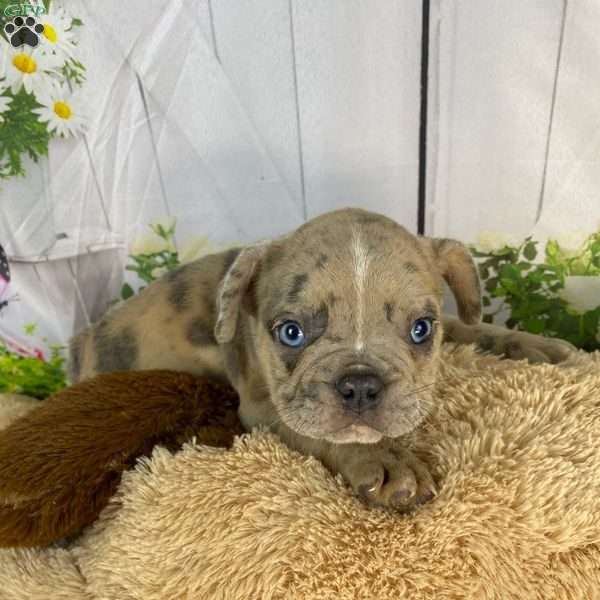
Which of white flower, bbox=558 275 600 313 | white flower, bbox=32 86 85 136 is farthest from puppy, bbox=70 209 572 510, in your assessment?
white flower, bbox=32 86 85 136

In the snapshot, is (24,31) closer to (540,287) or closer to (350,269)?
(350,269)

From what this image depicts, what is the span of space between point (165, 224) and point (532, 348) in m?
1.71

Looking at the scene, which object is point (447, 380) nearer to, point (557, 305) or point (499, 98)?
point (557, 305)

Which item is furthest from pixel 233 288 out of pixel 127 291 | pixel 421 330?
pixel 127 291

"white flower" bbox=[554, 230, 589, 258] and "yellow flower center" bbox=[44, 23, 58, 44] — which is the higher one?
"yellow flower center" bbox=[44, 23, 58, 44]

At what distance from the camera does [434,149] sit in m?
2.82

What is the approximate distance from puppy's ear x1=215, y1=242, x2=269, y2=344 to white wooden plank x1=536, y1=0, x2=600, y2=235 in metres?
1.35

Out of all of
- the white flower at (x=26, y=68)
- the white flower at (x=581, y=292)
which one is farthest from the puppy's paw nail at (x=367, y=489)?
the white flower at (x=26, y=68)

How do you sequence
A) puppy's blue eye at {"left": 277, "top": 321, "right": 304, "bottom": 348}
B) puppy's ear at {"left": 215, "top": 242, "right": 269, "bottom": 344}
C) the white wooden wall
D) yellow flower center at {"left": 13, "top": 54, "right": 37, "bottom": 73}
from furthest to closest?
yellow flower center at {"left": 13, "top": 54, "right": 37, "bottom": 73}, the white wooden wall, puppy's ear at {"left": 215, "top": 242, "right": 269, "bottom": 344}, puppy's blue eye at {"left": 277, "top": 321, "right": 304, "bottom": 348}

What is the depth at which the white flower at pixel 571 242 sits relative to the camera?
2809 millimetres

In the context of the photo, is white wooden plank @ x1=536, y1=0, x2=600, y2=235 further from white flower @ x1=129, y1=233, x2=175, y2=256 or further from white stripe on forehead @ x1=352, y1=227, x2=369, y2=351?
white flower @ x1=129, y1=233, x2=175, y2=256

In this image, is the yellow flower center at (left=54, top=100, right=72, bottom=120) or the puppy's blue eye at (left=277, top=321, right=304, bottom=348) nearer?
Answer: the puppy's blue eye at (left=277, top=321, right=304, bottom=348)

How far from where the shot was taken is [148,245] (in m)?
3.16

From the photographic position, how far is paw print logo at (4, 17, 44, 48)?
2.81 metres
